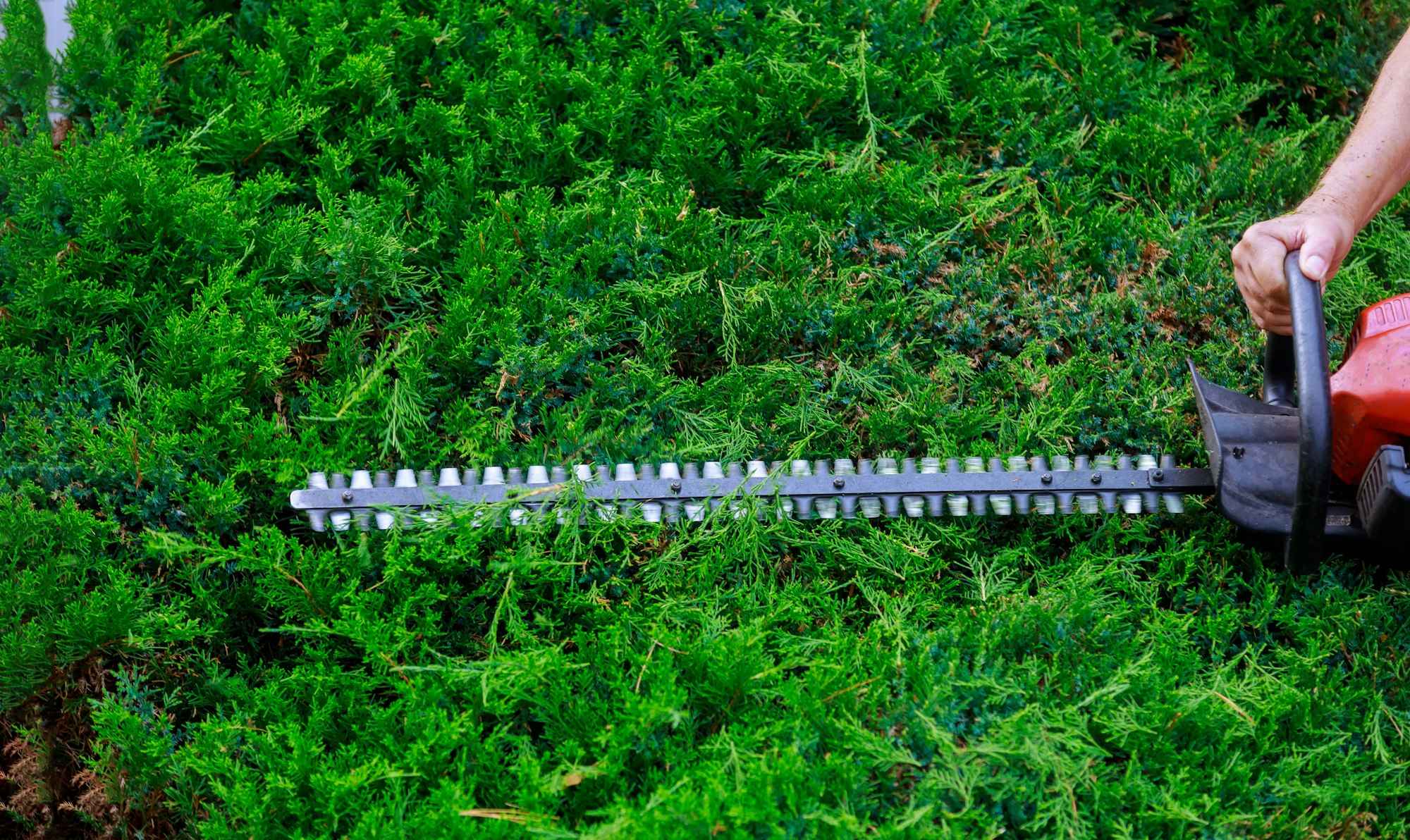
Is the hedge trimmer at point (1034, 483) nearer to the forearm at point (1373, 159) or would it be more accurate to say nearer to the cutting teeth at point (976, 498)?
the cutting teeth at point (976, 498)

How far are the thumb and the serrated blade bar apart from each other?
1.90ft

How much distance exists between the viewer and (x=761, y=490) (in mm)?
2793

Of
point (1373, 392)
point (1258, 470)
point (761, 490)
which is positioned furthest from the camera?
point (761, 490)

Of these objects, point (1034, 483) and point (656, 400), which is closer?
point (1034, 483)

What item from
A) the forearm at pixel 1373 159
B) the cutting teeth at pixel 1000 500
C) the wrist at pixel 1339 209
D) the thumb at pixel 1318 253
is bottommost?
the cutting teeth at pixel 1000 500

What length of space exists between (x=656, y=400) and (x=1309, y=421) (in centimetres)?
167

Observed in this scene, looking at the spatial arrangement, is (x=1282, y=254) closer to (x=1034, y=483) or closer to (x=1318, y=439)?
(x=1318, y=439)

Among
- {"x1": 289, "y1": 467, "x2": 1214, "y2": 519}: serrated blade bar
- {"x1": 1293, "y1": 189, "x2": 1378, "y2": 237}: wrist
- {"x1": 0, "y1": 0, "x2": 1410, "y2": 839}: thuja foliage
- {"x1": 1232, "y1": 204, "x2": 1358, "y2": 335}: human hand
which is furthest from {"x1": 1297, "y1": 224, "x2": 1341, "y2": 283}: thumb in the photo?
{"x1": 0, "y1": 0, "x2": 1410, "y2": 839}: thuja foliage

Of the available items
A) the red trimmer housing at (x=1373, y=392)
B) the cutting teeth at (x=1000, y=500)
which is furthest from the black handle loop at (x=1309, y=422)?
the cutting teeth at (x=1000, y=500)

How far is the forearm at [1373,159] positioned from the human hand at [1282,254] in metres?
0.05

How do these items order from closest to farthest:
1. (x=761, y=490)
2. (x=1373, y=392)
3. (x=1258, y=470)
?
(x=1373, y=392), (x=1258, y=470), (x=761, y=490)

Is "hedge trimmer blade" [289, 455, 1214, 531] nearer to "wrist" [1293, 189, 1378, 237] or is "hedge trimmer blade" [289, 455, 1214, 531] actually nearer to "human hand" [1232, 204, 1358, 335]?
"human hand" [1232, 204, 1358, 335]

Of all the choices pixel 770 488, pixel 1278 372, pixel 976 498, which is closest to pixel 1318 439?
pixel 1278 372

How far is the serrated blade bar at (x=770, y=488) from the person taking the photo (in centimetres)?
274
